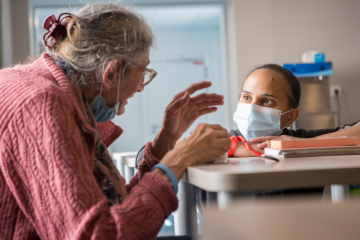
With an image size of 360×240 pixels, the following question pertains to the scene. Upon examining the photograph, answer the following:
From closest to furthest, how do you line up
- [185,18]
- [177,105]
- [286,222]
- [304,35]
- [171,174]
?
[286,222], [171,174], [177,105], [304,35], [185,18]

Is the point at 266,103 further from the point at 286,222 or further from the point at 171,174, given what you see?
the point at 286,222

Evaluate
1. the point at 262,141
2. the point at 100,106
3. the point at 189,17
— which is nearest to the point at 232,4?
the point at 189,17

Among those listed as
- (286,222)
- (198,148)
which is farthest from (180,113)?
(286,222)

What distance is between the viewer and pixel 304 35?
3.68m

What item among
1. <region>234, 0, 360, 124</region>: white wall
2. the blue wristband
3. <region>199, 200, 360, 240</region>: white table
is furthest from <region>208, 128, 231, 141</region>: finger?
<region>234, 0, 360, 124</region>: white wall

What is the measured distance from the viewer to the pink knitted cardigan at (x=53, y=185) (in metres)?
0.66

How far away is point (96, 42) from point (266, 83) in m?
0.90

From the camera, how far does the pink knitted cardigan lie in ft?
2.16

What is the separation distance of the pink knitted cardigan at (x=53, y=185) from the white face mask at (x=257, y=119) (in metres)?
0.87

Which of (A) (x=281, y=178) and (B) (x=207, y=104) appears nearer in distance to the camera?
(A) (x=281, y=178)

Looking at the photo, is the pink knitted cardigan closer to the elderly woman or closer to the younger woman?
the elderly woman

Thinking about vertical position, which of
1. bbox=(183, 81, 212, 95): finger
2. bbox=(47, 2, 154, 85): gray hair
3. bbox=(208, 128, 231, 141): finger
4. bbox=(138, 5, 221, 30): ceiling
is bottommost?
bbox=(208, 128, 231, 141): finger

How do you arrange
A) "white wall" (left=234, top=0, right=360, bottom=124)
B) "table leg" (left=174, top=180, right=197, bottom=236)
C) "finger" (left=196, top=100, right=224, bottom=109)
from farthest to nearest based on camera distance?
"white wall" (left=234, top=0, right=360, bottom=124), "table leg" (left=174, top=180, right=197, bottom=236), "finger" (left=196, top=100, right=224, bottom=109)

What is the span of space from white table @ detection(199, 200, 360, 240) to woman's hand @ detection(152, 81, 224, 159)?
2.47ft
